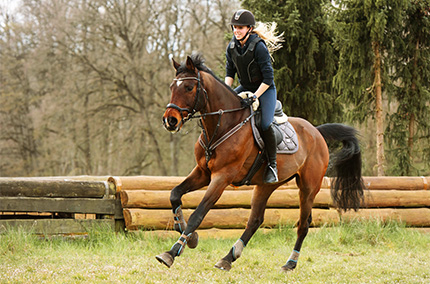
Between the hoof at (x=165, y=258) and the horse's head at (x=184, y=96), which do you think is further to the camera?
the horse's head at (x=184, y=96)

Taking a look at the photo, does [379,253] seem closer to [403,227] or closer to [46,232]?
[403,227]

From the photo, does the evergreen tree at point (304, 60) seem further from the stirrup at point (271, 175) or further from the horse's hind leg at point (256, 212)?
the stirrup at point (271, 175)

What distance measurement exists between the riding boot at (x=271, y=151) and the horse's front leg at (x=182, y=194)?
818mm

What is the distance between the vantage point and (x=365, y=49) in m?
12.1

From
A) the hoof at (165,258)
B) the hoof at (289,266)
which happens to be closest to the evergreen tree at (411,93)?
the hoof at (289,266)

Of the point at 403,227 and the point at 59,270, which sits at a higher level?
the point at 59,270

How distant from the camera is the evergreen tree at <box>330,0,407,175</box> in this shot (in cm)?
1138

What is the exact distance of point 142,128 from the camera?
25766 millimetres

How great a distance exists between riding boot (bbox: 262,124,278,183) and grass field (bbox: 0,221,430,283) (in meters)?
1.24

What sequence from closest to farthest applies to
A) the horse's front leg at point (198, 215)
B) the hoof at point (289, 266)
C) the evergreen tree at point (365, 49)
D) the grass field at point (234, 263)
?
the horse's front leg at point (198, 215)
the grass field at point (234, 263)
the hoof at point (289, 266)
the evergreen tree at point (365, 49)

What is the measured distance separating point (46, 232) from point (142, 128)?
1810 centimetres

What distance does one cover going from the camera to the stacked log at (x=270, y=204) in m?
8.43

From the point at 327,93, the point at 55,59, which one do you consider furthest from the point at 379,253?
the point at 55,59

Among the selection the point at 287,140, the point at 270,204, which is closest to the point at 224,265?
the point at 287,140
